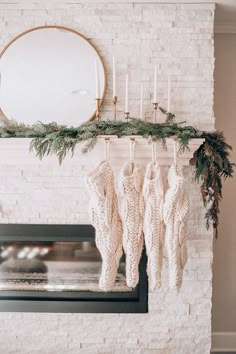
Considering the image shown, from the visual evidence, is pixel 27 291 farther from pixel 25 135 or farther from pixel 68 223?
pixel 25 135

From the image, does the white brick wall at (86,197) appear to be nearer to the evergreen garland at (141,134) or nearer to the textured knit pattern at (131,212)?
the evergreen garland at (141,134)

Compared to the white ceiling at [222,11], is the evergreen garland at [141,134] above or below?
below

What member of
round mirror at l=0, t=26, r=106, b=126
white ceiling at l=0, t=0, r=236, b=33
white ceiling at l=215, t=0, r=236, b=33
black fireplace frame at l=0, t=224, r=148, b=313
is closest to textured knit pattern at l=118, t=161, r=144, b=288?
black fireplace frame at l=0, t=224, r=148, b=313

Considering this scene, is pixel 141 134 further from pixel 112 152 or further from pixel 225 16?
pixel 225 16

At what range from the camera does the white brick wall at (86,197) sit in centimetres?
258

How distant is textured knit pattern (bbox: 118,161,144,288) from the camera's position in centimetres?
228

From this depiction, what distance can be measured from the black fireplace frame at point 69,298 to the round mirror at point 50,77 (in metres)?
0.65

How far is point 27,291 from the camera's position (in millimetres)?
2619

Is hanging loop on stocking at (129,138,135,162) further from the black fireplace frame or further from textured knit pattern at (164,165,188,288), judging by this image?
the black fireplace frame

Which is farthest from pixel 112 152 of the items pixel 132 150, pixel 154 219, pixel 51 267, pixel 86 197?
pixel 51 267

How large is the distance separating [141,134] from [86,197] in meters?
0.54

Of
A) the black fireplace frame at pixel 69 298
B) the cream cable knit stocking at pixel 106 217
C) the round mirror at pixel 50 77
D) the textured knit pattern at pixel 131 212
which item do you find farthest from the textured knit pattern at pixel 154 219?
the round mirror at pixel 50 77

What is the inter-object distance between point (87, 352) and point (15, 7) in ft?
7.07

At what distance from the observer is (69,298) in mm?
2605
